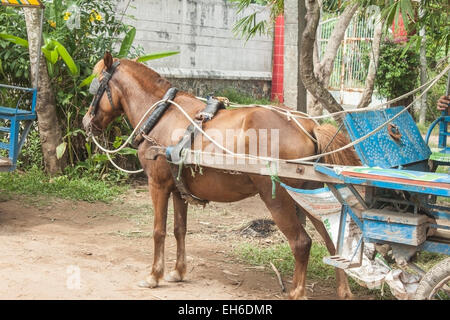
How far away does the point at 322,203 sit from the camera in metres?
3.98

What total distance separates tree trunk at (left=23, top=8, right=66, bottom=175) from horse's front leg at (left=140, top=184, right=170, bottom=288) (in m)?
3.55

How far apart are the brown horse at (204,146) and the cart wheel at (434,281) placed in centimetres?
92

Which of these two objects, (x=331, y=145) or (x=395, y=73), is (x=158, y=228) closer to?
(x=331, y=145)

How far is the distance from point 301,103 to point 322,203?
2202 millimetres

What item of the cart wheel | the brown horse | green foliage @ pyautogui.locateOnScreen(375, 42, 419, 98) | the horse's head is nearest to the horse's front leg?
the brown horse

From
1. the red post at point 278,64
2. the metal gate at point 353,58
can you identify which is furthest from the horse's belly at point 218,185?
the metal gate at point 353,58

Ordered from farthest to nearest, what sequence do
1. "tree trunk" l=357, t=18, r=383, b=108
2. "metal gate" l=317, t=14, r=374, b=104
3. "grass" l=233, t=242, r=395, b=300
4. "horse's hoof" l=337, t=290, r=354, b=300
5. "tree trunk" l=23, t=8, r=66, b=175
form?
1. "metal gate" l=317, t=14, r=374, b=104
2. "tree trunk" l=357, t=18, r=383, b=108
3. "tree trunk" l=23, t=8, r=66, b=175
4. "grass" l=233, t=242, r=395, b=300
5. "horse's hoof" l=337, t=290, r=354, b=300

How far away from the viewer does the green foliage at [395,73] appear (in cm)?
1303

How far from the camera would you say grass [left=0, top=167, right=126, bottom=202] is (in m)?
7.34

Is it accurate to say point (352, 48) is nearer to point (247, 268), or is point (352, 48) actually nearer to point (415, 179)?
point (247, 268)

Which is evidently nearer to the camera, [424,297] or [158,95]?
[424,297]

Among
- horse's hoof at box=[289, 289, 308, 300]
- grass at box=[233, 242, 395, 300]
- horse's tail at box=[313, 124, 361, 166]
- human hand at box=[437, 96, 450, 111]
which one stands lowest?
grass at box=[233, 242, 395, 300]

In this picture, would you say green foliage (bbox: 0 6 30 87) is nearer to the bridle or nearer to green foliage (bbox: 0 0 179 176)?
green foliage (bbox: 0 0 179 176)

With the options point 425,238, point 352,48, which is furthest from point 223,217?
point 352,48
